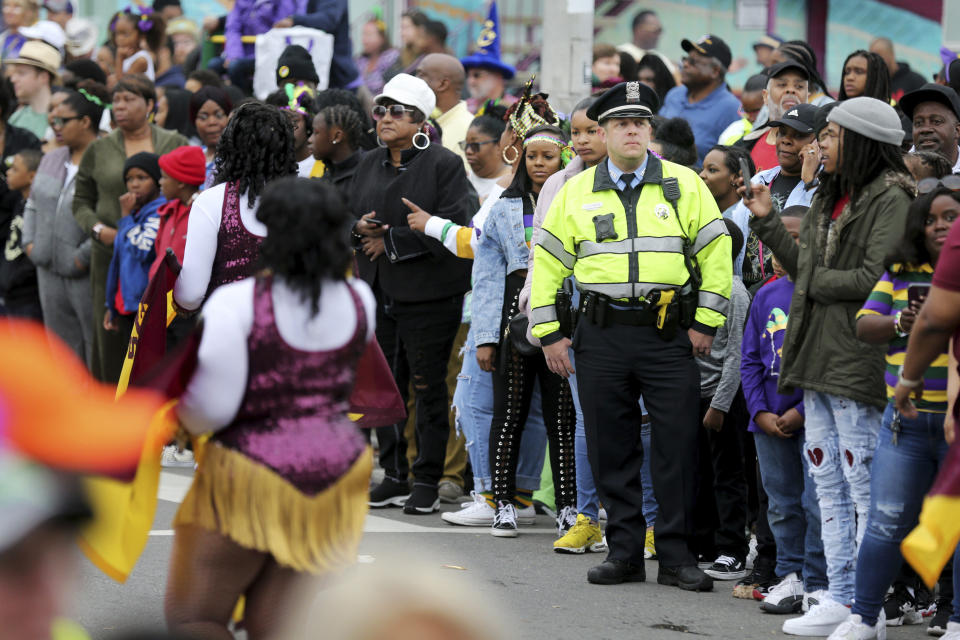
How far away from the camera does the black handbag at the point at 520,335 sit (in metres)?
8.31

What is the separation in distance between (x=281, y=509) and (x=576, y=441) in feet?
13.2

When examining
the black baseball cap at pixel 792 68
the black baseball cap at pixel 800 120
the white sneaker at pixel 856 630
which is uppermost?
the black baseball cap at pixel 792 68

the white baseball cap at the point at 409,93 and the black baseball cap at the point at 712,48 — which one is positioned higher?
the black baseball cap at the point at 712,48

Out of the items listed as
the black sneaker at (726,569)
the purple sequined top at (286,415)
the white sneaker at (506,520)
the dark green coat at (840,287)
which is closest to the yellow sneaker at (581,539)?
the white sneaker at (506,520)

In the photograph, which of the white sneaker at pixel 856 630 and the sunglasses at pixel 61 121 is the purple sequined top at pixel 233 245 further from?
the sunglasses at pixel 61 121

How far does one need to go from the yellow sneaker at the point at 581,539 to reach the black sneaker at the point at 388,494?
1549 mm

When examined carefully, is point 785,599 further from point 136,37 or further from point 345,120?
point 136,37

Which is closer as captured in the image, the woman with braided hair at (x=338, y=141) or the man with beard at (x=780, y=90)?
the man with beard at (x=780, y=90)

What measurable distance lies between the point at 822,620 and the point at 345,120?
4905 mm

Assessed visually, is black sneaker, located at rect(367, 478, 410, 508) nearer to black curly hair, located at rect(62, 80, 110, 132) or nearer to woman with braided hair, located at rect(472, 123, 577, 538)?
woman with braided hair, located at rect(472, 123, 577, 538)

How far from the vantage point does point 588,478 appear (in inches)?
320

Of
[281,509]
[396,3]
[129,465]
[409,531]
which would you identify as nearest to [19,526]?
[129,465]

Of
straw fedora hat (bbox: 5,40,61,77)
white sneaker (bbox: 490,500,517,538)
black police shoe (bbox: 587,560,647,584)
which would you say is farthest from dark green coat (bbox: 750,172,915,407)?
straw fedora hat (bbox: 5,40,61,77)

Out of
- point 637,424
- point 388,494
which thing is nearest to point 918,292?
point 637,424
